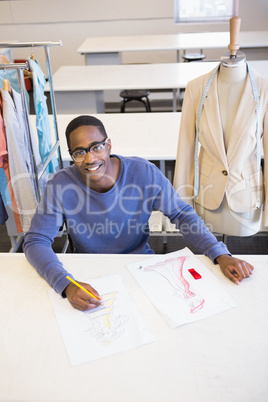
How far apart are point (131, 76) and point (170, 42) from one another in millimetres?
1507

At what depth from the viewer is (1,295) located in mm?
1240

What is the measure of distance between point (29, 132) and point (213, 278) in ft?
3.75

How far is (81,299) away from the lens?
1.16 m

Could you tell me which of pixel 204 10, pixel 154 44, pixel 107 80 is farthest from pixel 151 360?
pixel 204 10

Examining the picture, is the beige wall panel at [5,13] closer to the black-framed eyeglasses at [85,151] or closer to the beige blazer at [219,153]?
the beige blazer at [219,153]

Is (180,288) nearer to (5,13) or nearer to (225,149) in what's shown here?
(225,149)

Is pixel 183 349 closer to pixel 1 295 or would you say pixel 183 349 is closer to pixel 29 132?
pixel 1 295

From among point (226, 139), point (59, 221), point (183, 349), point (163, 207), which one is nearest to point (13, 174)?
point (59, 221)

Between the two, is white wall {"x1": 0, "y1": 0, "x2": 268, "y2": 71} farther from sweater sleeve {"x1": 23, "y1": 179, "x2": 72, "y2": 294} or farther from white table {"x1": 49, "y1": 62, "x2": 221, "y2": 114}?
sweater sleeve {"x1": 23, "y1": 179, "x2": 72, "y2": 294}

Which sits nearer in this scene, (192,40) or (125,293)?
(125,293)

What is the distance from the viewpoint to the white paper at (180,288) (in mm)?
1128

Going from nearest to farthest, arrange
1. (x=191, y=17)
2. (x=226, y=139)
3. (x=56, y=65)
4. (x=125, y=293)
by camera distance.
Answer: (x=125, y=293) < (x=226, y=139) < (x=191, y=17) < (x=56, y=65)

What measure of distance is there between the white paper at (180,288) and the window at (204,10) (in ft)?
19.2

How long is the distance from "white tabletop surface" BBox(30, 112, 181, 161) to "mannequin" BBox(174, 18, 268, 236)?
490mm
